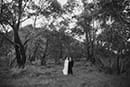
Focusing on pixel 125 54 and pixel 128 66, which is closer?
pixel 128 66

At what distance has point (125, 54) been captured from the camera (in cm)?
1061

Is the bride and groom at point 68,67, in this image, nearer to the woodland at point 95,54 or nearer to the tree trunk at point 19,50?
the woodland at point 95,54

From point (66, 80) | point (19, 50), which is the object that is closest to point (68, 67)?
point (66, 80)

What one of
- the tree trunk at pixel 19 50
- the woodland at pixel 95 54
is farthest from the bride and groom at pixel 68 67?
the tree trunk at pixel 19 50

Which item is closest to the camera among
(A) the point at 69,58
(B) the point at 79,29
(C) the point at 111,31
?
(C) the point at 111,31

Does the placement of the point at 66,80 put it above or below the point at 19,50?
below

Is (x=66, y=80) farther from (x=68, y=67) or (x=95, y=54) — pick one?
(x=95, y=54)

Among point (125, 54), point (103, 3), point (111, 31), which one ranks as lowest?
point (125, 54)

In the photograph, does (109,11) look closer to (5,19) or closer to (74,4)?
(74,4)

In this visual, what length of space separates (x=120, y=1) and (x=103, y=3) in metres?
1.25

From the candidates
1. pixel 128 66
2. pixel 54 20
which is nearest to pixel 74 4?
pixel 54 20

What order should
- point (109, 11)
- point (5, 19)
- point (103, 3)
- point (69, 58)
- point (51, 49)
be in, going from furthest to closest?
point (51, 49) → point (5, 19) → point (69, 58) → point (109, 11) → point (103, 3)

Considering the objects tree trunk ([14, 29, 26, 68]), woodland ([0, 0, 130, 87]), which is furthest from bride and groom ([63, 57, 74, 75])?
tree trunk ([14, 29, 26, 68])

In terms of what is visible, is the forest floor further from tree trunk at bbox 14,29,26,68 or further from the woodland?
tree trunk at bbox 14,29,26,68
